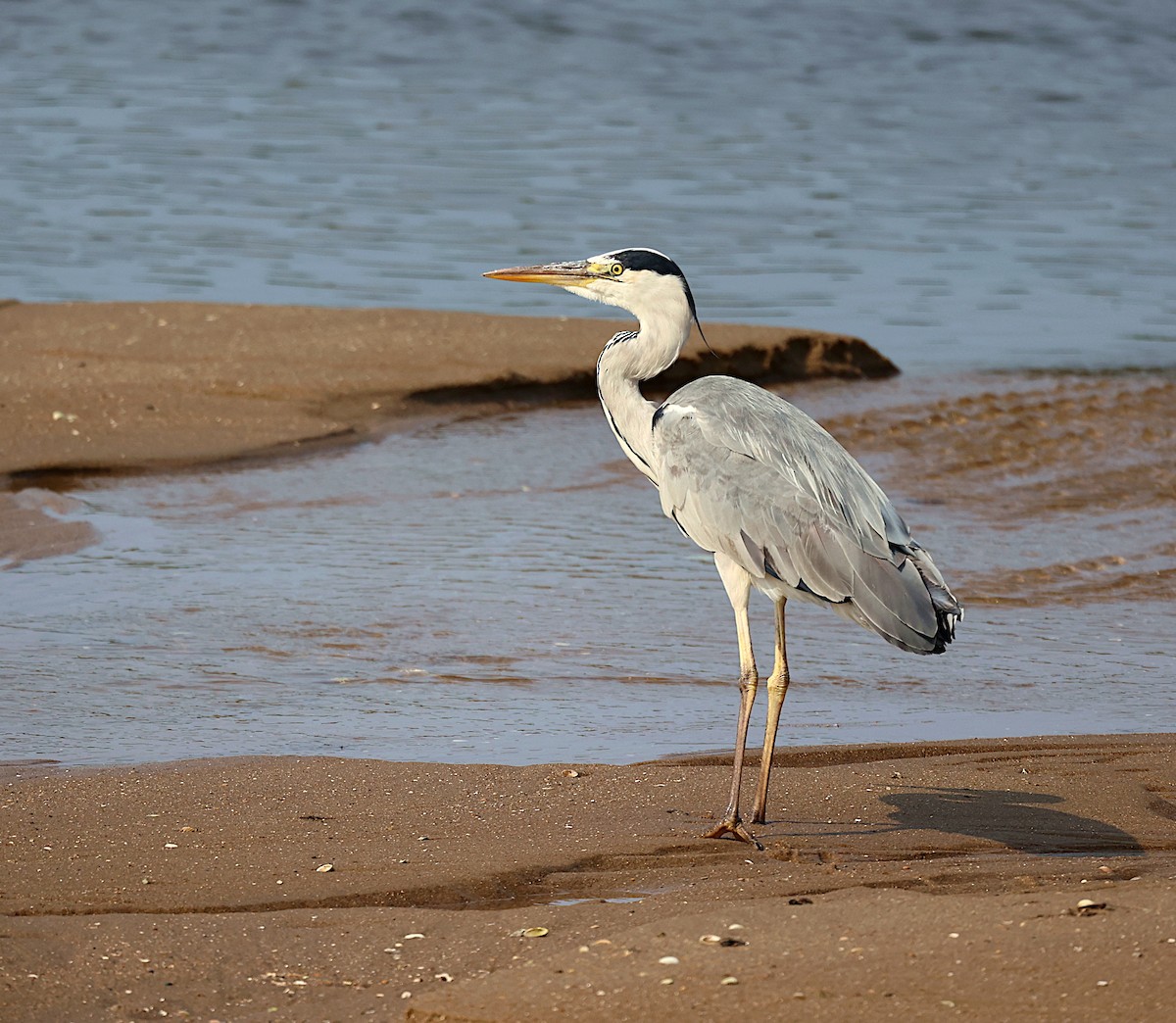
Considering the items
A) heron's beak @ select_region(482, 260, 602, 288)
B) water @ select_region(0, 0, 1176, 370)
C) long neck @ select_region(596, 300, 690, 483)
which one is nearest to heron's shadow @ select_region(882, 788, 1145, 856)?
long neck @ select_region(596, 300, 690, 483)

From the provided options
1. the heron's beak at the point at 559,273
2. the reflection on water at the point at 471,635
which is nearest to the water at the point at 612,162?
the reflection on water at the point at 471,635

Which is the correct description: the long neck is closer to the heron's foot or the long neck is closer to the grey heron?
the grey heron

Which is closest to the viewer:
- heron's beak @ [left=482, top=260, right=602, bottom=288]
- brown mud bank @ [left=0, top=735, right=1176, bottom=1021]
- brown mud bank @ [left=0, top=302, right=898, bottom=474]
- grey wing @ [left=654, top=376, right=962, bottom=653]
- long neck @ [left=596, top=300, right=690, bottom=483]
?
brown mud bank @ [left=0, top=735, right=1176, bottom=1021]

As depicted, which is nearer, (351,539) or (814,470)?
(814,470)

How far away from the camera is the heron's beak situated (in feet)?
17.8

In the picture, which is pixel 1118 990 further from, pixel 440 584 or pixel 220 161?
pixel 220 161

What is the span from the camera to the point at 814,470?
4840 mm

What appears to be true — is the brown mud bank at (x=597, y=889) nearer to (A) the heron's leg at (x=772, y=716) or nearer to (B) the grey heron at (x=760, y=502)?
(A) the heron's leg at (x=772, y=716)

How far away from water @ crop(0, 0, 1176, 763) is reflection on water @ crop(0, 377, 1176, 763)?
0.02m

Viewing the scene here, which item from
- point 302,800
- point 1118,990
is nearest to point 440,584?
point 302,800

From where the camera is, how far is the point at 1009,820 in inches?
185

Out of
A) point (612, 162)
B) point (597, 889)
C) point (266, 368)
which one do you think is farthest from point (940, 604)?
point (612, 162)

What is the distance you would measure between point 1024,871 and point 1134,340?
962cm

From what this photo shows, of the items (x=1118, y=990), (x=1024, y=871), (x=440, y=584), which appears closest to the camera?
(x=1118, y=990)
